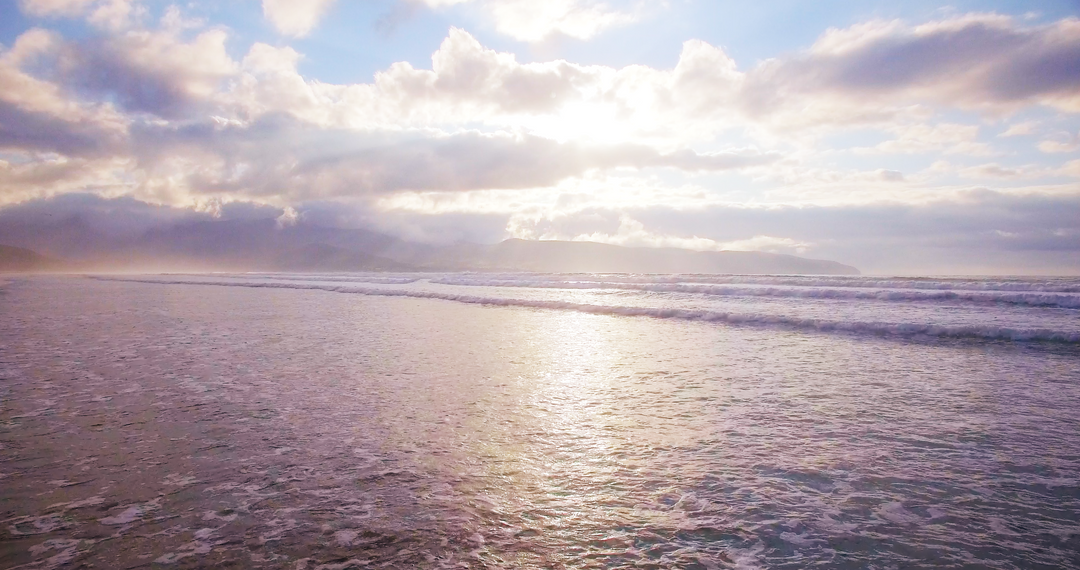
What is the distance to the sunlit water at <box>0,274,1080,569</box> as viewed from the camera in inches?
133

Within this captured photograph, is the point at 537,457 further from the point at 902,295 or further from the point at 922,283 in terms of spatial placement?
the point at 922,283

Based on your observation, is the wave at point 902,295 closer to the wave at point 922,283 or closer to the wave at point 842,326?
the wave at point 922,283

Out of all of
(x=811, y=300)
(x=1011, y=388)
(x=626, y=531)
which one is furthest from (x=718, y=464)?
(x=811, y=300)

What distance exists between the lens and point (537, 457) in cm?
494

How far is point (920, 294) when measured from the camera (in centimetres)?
2367

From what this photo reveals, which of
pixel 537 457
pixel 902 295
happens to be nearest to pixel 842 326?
pixel 902 295

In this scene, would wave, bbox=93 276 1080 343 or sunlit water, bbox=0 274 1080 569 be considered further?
wave, bbox=93 276 1080 343

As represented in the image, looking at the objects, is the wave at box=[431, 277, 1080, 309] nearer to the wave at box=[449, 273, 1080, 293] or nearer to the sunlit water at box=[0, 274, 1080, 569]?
the wave at box=[449, 273, 1080, 293]

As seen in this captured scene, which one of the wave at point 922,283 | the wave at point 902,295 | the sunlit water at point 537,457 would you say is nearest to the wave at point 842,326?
the sunlit water at point 537,457

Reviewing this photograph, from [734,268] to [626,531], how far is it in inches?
7407

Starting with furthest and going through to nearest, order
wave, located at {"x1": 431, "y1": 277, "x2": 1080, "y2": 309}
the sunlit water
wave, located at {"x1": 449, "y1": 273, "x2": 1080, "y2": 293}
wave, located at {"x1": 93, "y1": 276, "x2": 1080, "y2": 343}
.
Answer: wave, located at {"x1": 449, "y1": 273, "x2": 1080, "y2": 293} < wave, located at {"x1": 431, "y1": 277, "x2": 1080, "y2": 309} < wave, located at {"x1": 93, "y1": 276, "x2": 1080, "y2": 343} < the sunlit water

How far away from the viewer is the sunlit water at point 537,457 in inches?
133

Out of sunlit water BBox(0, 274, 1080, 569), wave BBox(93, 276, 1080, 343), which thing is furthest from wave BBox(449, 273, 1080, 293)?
sunlit water BBox(0, 274, 1080, 569)

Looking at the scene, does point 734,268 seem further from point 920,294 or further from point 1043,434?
point 1043,434
